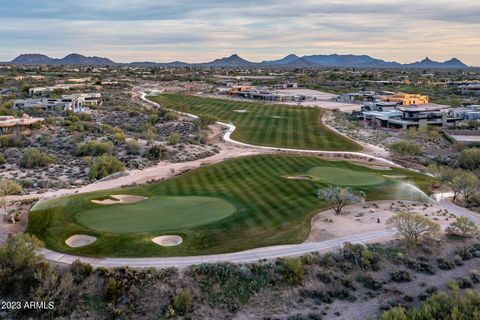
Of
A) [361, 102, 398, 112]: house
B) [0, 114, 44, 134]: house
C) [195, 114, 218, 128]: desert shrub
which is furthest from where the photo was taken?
[361, 102, 398, 112]: house

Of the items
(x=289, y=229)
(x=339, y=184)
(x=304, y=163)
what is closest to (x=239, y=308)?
(x=289, y=229)

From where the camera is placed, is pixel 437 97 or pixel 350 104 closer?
pixel 350 104

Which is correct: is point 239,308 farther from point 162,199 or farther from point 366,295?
point 162,199

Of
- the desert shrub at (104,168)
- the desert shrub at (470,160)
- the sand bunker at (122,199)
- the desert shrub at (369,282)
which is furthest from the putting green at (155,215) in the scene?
the desert shrub at (470,160)

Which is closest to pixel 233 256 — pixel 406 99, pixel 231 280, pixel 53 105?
pixel 231 280

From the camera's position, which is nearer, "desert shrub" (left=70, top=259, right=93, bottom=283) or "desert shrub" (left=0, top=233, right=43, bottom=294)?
"desert shrub" (left=0, top=233, right=43, bottom=294)

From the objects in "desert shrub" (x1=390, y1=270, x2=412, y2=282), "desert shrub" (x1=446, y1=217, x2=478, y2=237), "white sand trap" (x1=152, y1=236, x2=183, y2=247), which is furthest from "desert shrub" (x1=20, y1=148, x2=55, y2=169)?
"desert shrub" (x1=446, y1=217, x2=478, y2=237)

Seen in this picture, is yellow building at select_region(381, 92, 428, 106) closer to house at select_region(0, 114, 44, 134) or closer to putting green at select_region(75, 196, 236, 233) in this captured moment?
house at select_region(0, 114, 44, 134)
